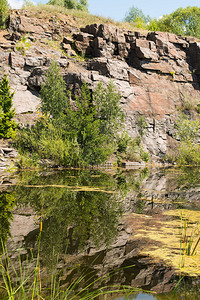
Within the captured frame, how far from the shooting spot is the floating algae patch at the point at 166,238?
2.45 meters

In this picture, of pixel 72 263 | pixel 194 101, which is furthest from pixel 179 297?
pixel 194 101

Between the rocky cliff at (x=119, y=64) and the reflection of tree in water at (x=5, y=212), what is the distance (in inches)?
451

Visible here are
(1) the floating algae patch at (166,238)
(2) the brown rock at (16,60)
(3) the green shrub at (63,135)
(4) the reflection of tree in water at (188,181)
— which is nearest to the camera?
(1) the floating algae patch at (166,238)

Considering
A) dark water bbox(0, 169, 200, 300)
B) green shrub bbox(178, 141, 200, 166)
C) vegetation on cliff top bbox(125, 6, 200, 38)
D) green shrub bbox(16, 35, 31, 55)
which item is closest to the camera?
dark water bbox(0, 169, 200, 300)

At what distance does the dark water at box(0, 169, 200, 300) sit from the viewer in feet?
7.04

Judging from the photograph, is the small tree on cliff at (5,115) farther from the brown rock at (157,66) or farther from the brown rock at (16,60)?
the brown rock at (157,66)

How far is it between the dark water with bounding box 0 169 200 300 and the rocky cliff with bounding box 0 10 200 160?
11639 mm

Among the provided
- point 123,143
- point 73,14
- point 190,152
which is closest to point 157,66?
point 123,143

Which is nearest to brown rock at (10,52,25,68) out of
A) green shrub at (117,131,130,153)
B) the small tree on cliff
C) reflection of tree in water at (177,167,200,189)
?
the small tree on cliff

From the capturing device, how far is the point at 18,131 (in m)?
14.2

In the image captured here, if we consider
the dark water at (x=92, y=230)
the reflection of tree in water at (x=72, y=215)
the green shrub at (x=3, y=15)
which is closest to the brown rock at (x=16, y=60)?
the green shrub at (x=3, y=15)

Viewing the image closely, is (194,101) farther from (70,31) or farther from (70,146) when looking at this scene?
(70,146)

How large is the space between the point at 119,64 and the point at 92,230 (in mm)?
18798

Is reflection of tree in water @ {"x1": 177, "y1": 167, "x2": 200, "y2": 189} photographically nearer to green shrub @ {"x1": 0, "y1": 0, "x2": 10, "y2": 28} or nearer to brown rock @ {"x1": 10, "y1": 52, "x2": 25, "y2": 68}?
brown rock @ {"x1": 10, "y1": 52, "x2": 25, "y2": 68}
